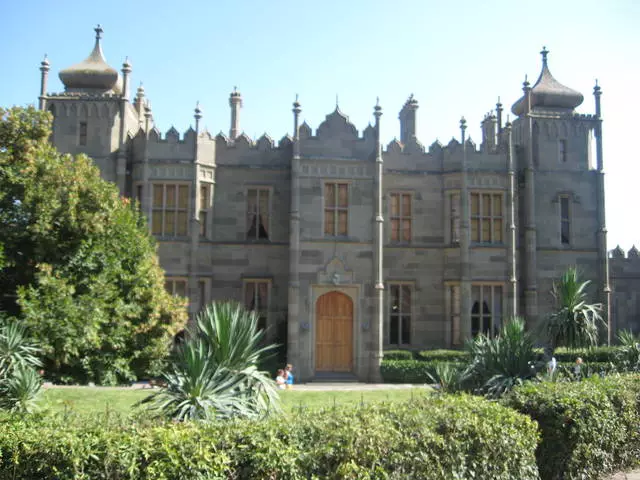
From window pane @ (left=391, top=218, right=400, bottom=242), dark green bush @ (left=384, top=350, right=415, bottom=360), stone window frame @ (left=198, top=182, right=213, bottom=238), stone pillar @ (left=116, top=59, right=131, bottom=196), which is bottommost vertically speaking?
dark green bush @ (left=384, top=350, right=415, bottom=360)

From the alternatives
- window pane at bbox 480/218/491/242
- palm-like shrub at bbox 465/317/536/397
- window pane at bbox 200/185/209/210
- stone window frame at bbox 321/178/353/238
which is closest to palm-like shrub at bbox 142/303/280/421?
palm-like shrub at bbox 465/317/536/397

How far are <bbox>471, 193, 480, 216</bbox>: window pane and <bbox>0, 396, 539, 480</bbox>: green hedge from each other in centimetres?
1921

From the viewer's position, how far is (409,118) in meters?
31.9

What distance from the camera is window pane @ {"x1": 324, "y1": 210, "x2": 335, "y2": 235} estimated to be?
25922 mm

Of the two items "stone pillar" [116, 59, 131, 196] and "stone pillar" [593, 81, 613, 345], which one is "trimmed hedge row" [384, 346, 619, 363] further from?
"stone pillar" [116, 59, 131, 196]

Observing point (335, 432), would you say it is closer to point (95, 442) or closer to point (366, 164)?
point (95, 442)

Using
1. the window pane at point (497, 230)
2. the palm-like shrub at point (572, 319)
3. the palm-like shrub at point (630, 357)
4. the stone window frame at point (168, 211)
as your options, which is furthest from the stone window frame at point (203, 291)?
the palm-like shrub at point (630, 357)

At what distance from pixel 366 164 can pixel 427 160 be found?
3.15 m

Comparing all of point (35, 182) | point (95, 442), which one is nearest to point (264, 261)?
point (35, 182)

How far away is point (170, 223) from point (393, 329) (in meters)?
9.72

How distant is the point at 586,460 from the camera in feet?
33.6

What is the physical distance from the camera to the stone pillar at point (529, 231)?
1075 inches

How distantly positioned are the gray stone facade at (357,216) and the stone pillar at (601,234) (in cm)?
6

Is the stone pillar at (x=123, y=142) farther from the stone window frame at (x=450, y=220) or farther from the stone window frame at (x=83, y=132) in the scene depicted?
the stone window frame at (x=450, y=220)
